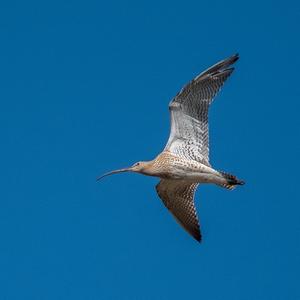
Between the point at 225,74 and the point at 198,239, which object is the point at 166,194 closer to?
the point at 198,239

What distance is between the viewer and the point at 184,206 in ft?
77.6

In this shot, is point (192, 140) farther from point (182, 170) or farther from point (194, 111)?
point (182, 170)

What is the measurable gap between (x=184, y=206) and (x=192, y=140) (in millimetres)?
2206

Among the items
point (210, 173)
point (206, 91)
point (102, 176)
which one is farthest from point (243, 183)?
point (102, 176)

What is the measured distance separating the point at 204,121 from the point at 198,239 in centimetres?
312

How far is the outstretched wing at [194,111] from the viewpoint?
21.8m

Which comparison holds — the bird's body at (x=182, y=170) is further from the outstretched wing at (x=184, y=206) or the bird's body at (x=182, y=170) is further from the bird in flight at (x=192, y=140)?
the outstretched wing at (x=184, y=206)

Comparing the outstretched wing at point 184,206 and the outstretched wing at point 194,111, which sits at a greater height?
the outstretched wing at point 194,111

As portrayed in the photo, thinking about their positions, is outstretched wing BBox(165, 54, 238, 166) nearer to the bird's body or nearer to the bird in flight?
the bird in flight

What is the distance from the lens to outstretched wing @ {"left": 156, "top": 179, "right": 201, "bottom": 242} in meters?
23.5

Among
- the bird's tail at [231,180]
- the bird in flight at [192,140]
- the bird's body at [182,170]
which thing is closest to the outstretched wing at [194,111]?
the bird in flight at [192,140]

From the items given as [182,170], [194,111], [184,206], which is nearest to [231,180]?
[182,170]

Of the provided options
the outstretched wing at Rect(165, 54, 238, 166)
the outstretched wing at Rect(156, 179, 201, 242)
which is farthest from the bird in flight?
the outstretched wing at Rect(156, 179, 201, 242)

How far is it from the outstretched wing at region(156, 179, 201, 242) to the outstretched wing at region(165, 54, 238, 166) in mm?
1593
